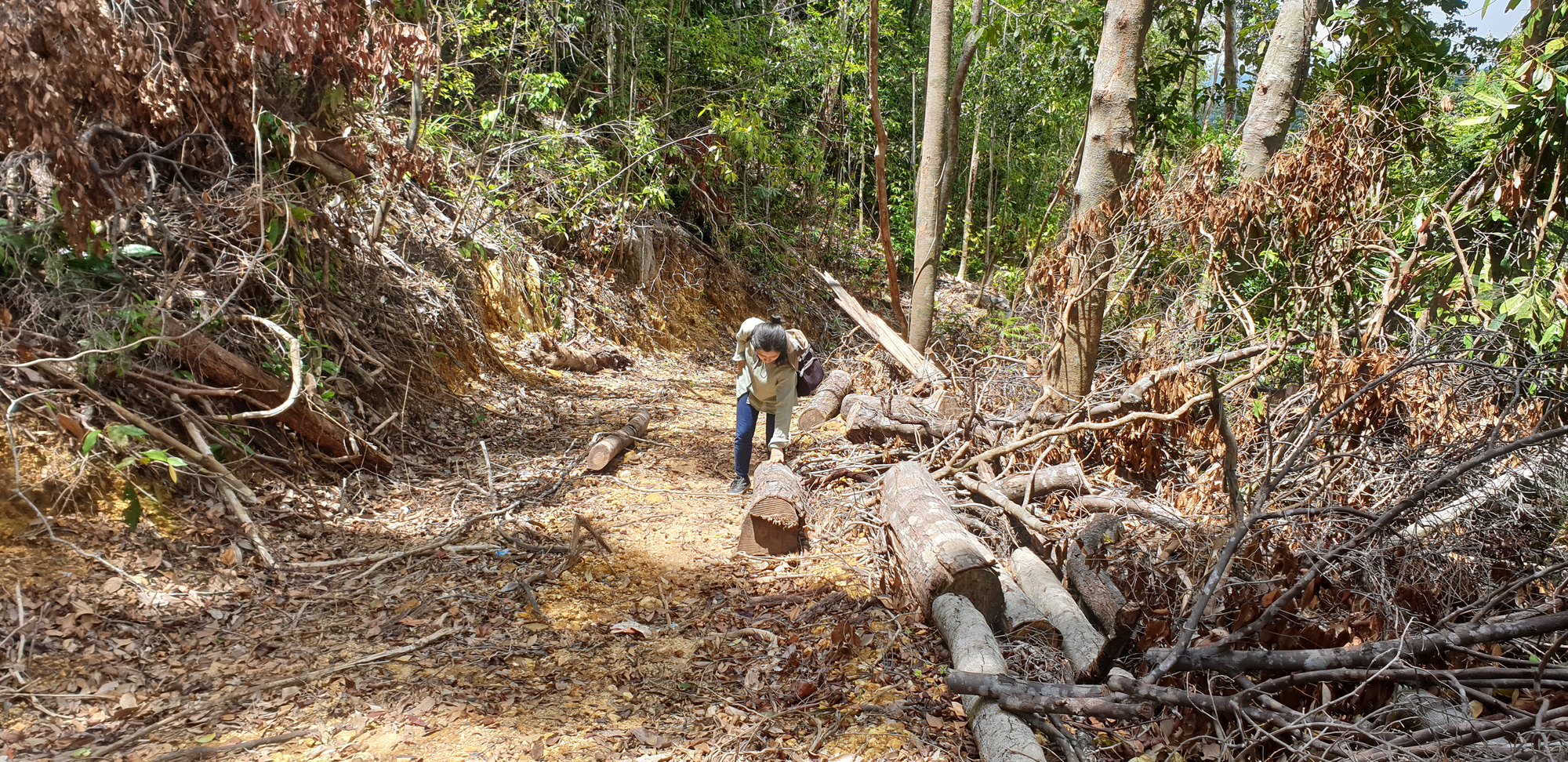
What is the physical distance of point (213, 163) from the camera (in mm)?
5285

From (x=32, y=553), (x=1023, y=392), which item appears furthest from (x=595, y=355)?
(x=32, y=553)

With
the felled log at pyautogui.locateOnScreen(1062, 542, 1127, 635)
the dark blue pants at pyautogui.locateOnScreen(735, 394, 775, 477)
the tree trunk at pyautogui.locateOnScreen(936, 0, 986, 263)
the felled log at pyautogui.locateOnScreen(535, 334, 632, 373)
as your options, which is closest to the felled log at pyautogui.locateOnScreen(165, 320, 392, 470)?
the dark blue pants at pyautogui.locateOnScreen(735, 394, 775, 477)

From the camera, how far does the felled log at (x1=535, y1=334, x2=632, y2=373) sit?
921 cm

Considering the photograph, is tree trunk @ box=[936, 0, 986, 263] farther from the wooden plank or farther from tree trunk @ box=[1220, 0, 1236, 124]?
tree trunk @ box=[1220, 0, 1236, 124]

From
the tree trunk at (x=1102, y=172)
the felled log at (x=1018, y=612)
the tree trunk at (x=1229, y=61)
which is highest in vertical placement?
the tree trunk at (x=1229, y=61)

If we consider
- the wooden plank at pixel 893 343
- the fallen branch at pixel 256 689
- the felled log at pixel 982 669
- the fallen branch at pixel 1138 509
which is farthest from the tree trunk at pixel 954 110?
the fallen branch at pixel 256 689

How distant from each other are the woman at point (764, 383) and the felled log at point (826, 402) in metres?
1.91

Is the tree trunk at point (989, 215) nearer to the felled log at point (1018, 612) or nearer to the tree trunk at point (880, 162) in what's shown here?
the tree trunk at point (880, 162)

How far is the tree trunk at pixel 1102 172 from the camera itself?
518 centimetres

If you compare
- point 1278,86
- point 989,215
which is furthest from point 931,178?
point 989,215

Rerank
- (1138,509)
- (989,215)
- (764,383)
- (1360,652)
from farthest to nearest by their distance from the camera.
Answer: (989,215)
(764,383)
(1138,509)
(1360,652)

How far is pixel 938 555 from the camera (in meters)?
3.98

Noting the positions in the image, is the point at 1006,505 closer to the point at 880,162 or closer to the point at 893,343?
the point at 893,343

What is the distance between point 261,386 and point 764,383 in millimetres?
3304
